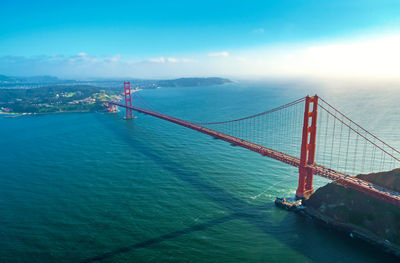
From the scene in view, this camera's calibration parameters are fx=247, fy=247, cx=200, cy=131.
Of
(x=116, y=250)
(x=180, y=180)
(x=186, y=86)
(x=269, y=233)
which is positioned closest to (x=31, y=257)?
(x=116, y=250)

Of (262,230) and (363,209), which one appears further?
(363,209)

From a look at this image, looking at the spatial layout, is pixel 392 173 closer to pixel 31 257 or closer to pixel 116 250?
pixel 116 250

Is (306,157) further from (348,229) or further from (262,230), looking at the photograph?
(262,230)

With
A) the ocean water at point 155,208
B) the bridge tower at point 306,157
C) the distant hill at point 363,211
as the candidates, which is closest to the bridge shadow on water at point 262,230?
the ocean water at point 155,208

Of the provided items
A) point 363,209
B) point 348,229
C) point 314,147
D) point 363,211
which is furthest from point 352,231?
point 314,147

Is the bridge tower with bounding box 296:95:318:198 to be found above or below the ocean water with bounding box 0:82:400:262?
above

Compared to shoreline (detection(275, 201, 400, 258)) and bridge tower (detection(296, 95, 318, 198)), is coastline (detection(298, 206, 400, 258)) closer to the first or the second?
shoreline (detection(275, 201, 400, 258))

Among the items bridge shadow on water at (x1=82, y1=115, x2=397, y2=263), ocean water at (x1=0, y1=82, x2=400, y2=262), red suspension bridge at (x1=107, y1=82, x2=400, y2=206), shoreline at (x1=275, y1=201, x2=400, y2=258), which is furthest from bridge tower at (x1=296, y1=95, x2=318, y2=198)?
bridge shadow on water at (x1=82, y1=115, x2=397, y2=263)

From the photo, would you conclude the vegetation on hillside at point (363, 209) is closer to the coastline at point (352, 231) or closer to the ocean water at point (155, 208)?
the coastline at point (352, 231)
